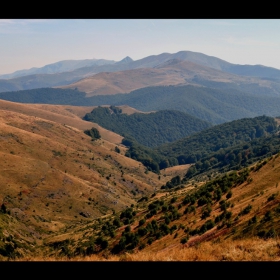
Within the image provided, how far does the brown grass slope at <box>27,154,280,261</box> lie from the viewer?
32.4 feet

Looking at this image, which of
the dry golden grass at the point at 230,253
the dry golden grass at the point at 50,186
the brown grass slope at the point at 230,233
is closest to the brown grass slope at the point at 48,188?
the dry golden grass at the point at 50,186

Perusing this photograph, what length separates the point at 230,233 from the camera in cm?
2783

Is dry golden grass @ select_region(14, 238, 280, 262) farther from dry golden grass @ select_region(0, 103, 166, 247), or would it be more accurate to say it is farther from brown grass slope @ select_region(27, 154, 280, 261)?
dry golden grass @ select_region(0, 103, 166, 247)

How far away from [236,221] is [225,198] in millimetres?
14303

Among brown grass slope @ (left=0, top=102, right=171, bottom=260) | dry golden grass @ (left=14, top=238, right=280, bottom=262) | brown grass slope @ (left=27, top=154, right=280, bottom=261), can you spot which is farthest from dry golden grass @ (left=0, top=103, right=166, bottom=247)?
dry golden grass @ (left=14, top=238, right=280, bottom=262)

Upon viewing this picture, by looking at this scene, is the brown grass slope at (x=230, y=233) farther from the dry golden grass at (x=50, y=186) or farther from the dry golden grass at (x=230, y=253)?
the dry golden grass at (x=50, y=186)

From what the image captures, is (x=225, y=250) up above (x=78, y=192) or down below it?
above

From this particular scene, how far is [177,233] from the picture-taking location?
129 ft

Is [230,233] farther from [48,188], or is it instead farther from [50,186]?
[50,186]
